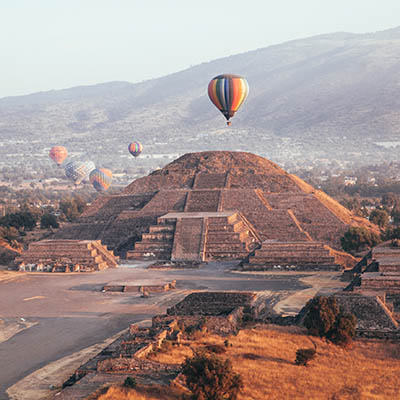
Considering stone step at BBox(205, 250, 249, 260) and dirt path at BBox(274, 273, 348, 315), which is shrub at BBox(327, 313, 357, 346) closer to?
dirt path at BBox(274, 273, 348, 315)

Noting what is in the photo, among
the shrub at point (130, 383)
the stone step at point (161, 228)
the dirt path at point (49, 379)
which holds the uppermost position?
the shrub at point (130, 383)

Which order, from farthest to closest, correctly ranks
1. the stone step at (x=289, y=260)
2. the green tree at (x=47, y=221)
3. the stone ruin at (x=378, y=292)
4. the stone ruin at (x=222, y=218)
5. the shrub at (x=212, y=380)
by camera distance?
the green tree at (x=47, y=221) < the stone ruin at (x=222, y=218) < the stone step at (x=289, y=260) < the stone ruin at (x=378, y=292) < the shrub at (x=212, y=380)

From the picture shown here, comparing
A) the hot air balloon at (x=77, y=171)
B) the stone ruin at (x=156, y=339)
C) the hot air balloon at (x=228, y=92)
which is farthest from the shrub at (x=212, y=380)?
the hot air balloon at (x=77, y=171)

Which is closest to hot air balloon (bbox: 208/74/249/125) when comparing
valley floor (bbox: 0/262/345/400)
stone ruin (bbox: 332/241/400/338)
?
valley floor (bbox: 0/262/345/400)

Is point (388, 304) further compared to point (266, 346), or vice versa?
point (388, 304)

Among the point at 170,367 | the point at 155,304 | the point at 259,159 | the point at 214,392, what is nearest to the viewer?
the point at 214,392

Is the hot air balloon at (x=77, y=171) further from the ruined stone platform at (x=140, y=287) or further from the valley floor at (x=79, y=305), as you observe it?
the ruined stone platform at (x=140, y=287)

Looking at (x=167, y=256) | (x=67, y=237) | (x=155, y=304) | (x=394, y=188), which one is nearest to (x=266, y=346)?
(x=155, y=304)

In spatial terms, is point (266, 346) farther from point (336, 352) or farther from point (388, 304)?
point (388, 304)
